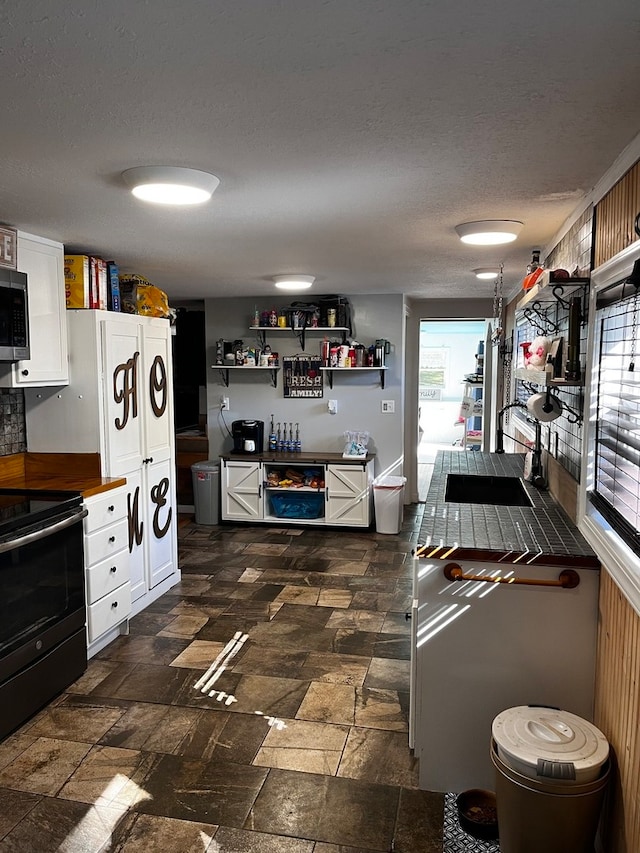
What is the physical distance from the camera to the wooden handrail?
85.7 inches

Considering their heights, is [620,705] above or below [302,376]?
below

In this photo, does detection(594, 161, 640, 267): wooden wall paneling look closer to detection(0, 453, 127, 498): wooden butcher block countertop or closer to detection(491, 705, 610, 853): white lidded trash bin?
detection(491, 705, 610, 853): white lidded trash bin

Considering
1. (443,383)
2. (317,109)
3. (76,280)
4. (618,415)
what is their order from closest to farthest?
(317,109), (618,415), (76,280), (443,383)

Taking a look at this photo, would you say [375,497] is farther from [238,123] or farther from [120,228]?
[238,123]

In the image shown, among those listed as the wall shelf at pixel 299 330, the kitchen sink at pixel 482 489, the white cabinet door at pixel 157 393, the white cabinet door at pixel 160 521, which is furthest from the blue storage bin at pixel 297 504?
the kitchen sink at pixel 482 489

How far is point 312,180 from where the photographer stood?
2248 mm

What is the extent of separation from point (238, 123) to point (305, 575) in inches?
138

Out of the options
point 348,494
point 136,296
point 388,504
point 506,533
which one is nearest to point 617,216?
point 506,533

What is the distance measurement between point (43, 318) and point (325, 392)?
3.16 metres

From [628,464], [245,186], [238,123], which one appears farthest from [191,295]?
[628,464]

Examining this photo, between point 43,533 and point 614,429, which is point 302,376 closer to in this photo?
point 43,533

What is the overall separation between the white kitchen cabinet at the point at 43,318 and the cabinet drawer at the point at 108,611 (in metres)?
1.17

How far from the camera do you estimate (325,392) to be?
20.2 ft

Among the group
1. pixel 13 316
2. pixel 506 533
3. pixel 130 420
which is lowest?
pixel 506 533
